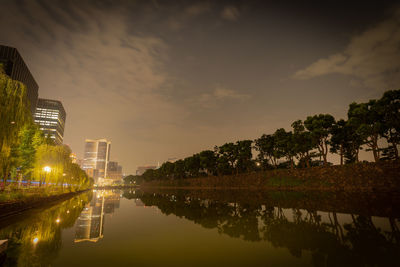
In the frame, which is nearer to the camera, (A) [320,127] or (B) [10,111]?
(B) [10,111]

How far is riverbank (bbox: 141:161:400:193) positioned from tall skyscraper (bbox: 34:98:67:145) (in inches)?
6076

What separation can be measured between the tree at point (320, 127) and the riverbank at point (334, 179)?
3.21 m

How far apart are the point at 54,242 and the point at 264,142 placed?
5250cm

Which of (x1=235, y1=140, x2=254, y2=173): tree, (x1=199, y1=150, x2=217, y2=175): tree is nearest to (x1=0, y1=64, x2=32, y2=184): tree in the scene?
(x1=235, y1=140, x2=254, y2=173): tree

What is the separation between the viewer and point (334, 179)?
3506 centimetres

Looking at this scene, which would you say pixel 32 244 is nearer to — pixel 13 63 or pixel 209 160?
pixel 209 160

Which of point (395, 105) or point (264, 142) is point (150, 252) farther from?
point (264, 142)

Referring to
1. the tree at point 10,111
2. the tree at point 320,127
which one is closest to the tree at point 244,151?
the tree at point 320,127

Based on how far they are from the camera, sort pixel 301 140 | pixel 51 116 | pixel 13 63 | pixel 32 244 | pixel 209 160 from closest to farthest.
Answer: pixel 32 244, pixel 301 140, pixel 209 160, pixel 13 63, pixel 51 116

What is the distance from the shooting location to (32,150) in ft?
108

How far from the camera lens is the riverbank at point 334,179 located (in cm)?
2884

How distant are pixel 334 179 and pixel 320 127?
9.46m

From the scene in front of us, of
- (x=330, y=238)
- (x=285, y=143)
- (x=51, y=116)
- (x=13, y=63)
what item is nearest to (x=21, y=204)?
(x=330, y=238)

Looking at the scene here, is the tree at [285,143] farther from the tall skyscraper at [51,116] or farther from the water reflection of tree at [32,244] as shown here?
the tall skyscraper at [51,116]
